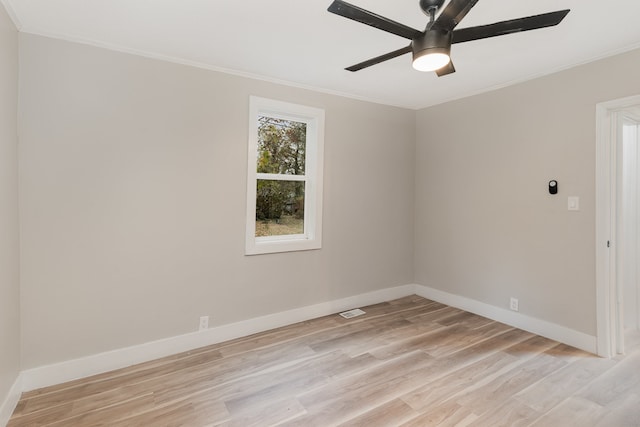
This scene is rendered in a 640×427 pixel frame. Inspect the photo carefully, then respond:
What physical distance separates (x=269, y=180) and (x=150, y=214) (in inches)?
46.6

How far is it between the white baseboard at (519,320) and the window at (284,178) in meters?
1.75

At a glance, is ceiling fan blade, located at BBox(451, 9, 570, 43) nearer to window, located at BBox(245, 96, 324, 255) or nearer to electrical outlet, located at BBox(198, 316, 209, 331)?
window, located at BBox(245, 96, 324, 255)

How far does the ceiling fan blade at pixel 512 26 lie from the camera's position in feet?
4.78

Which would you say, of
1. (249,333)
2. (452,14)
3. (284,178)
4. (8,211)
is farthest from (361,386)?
(8,211)

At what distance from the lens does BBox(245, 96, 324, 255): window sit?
3146mm

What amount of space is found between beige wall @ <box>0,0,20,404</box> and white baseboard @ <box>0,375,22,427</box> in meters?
0.05

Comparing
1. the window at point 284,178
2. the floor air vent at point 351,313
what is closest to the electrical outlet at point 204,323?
the window at point 284,178

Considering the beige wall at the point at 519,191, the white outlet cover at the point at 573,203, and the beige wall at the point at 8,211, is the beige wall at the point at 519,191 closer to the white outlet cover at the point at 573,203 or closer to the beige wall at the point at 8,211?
the white outlet cover at the point at 573,203

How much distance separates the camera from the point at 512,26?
156cm

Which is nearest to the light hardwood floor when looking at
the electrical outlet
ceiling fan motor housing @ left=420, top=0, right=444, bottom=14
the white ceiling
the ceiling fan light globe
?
the electrical outlet

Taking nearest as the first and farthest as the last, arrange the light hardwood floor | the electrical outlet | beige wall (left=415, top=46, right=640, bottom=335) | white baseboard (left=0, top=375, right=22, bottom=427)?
white baseboard (left=0, top=375, right=22, bottom=427)
the light hardwood floor
beige wall (left=415, top=46, right=640, bottom=335)
the electrical outlet

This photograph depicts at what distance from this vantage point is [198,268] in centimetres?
288

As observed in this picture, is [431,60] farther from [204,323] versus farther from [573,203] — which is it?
[204,323]

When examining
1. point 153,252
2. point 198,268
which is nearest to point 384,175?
point 198,268
